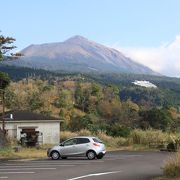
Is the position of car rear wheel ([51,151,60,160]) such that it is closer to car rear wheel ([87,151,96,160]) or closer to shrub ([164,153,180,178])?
car rear wheel ([87,151,96,160])

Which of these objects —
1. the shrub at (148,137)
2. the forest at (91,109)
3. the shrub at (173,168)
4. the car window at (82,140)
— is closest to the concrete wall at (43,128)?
the forest at (91,109)

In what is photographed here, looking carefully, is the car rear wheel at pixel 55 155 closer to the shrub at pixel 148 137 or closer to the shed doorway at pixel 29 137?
the shrub at pixel 148 137

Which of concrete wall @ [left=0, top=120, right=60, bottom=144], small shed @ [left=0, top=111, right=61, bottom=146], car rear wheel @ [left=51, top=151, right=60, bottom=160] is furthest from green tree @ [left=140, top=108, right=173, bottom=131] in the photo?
car rear wheel @ [left=51, top=151, right=60, bottom=160]

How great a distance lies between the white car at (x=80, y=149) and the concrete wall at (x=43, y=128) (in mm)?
26153

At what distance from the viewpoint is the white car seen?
3281 centimetres

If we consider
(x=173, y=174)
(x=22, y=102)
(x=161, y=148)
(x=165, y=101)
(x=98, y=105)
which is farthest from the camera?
(x=165, y=101)

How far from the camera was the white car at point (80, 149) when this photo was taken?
3281cm

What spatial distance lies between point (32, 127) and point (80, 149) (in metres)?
27.5

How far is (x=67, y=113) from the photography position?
9725 centimetres

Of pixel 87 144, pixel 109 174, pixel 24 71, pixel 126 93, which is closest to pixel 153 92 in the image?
pixel 126 93

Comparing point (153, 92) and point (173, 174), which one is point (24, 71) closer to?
point (153, 92)

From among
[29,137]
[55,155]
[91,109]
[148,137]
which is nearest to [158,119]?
[91,109]

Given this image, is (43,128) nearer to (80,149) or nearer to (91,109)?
(80,149)

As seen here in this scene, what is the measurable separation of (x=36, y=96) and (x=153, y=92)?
212ft
